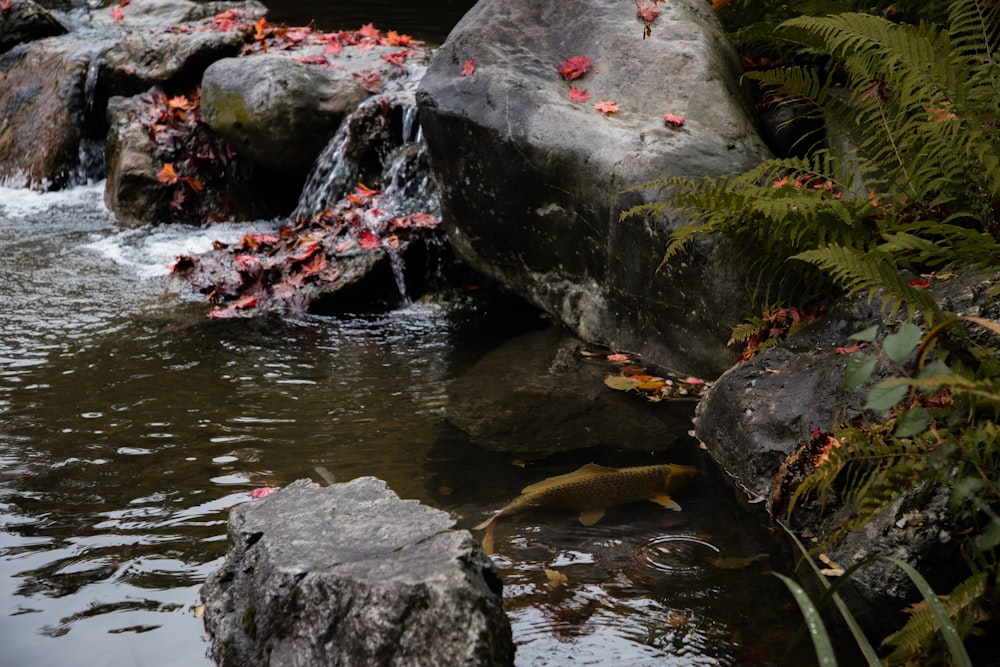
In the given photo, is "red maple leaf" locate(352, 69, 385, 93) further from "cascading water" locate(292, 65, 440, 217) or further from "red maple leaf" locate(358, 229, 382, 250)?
"red maple leaf" locate(358, 229, 382, 250)

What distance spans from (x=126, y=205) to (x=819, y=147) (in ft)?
21.7

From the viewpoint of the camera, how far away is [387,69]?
30.5 ft

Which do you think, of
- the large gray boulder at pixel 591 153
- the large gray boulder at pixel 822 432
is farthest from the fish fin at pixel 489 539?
the large gray boulder at pixel 591 153

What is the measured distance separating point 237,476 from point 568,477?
1.55m

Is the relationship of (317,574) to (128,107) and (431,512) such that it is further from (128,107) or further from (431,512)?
(128,107)

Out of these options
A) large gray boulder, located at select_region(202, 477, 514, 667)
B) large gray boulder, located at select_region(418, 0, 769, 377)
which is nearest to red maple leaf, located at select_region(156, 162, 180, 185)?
large gray boulder, located at select_region(418, 0, 769, 377)

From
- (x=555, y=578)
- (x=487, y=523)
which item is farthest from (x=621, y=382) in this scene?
(x=555, y=578)

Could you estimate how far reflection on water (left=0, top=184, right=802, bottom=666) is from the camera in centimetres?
319

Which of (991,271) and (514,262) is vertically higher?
(991,271)

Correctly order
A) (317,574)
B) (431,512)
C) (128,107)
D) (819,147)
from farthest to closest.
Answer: (128,107) → (819,147) → (431,512) → (317,574)

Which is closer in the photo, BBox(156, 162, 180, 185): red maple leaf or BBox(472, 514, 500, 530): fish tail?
BBox(472, 514, 500, 530): fish tail

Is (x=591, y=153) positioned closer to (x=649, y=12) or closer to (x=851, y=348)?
(x=649, y=12)

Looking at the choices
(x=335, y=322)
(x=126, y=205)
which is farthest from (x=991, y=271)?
(x=126, y=205)

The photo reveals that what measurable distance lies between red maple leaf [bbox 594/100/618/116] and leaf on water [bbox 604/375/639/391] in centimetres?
178
